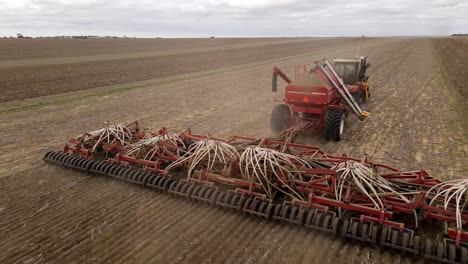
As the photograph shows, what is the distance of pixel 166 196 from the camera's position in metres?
5.59

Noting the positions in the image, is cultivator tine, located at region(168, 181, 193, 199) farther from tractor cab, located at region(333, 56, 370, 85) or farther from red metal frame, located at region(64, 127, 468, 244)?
tractor cab, located at region(333, 56, 370, 85)

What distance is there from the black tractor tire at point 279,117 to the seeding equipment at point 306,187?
1.86 meters

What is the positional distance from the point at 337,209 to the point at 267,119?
577 cm

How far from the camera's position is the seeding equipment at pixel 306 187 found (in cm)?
425

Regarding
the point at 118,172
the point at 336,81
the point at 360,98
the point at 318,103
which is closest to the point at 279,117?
the point at 318,103

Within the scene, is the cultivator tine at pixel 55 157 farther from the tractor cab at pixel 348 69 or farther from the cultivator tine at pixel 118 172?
the tractor cab at pixel 348 69

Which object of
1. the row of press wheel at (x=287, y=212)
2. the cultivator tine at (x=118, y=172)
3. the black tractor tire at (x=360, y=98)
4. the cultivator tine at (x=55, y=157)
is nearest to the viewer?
the row of press wheel at (x=287, y=212)

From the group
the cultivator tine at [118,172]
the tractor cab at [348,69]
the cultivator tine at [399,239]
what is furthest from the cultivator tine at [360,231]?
the tractor cab at [348,69]

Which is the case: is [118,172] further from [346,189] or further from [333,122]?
[333,122]

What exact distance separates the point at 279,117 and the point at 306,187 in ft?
11.9

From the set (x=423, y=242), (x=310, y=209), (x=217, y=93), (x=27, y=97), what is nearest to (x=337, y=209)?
(x=310, y=209)

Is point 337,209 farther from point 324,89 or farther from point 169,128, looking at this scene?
point 169,128

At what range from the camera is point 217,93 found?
14.9 m

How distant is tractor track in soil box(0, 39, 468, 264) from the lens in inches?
166
